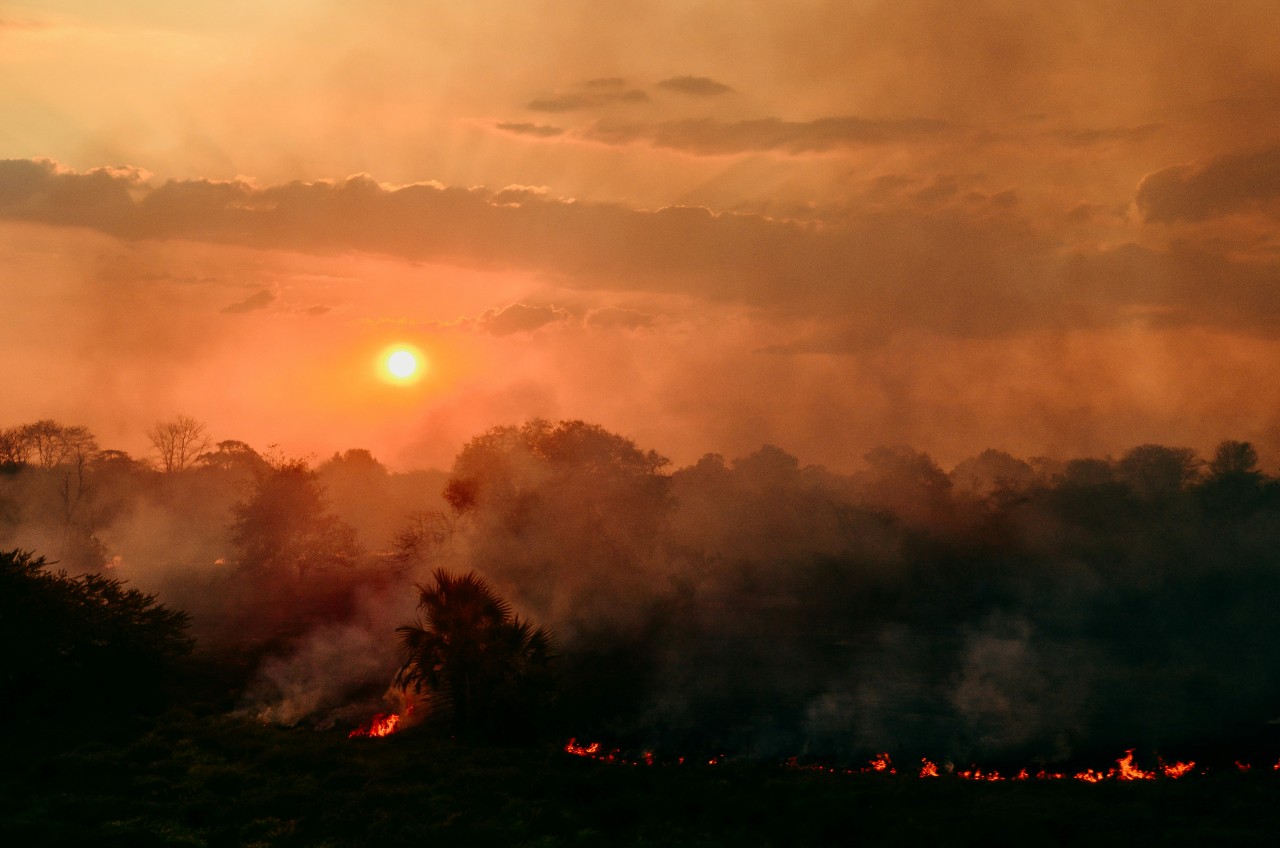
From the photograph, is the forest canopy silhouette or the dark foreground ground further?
the forest canopy silhouette

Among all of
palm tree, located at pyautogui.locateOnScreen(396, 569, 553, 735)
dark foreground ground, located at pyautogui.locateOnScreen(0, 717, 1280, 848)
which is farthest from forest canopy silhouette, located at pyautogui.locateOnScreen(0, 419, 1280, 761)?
dark foreground ground, located at pyautogui.locateOnScreen(0, 717, 1280, 848)

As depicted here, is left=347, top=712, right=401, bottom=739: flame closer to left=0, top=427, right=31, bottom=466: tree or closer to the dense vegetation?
the dense vegetation

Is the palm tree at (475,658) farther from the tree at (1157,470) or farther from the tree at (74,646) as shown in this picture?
the tree at (1157,470)

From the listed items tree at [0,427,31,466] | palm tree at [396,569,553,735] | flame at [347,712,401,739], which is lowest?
flame at [347,712,401,739]

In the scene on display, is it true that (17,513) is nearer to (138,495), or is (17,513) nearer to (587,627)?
(138,495)

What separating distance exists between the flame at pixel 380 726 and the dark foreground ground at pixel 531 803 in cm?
764

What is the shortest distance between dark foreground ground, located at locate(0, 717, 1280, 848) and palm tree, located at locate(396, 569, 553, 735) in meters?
3.32

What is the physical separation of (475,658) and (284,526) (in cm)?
6833

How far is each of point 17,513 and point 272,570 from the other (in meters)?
36.4

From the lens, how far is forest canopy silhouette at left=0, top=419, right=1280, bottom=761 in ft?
178

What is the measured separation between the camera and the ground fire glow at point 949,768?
4603 cm

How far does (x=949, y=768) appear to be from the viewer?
160ft

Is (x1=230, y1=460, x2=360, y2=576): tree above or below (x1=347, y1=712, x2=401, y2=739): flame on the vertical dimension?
above

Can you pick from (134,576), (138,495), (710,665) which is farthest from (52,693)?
(138,495)
